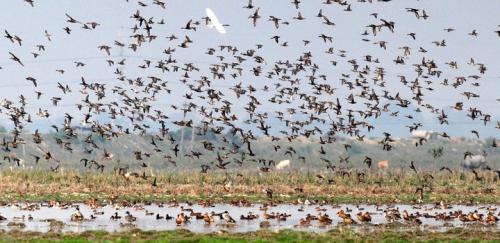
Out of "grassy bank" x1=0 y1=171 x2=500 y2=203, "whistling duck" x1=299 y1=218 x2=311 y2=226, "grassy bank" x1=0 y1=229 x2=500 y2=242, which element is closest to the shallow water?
"whistling duck" x1=299 y1=218 x2=311 y2=226

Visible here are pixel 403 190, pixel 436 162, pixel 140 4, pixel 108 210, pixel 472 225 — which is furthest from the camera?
pixel 436 162

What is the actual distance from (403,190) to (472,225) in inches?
1293

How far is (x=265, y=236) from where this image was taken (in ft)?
142

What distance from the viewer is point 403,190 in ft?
272

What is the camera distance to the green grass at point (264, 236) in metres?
41.5

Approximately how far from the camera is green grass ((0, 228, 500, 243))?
41.5m

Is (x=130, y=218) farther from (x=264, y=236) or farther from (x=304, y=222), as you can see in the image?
(x=264, y=236)

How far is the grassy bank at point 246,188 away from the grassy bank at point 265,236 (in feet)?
85.1

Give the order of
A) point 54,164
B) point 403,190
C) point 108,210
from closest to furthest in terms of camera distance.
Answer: point 108,210 → point 403,190 → point 54,164

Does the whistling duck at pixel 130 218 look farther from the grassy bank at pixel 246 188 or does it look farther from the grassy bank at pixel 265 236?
the grassy bank at pixel 246 188

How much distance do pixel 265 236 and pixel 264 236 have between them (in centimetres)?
4

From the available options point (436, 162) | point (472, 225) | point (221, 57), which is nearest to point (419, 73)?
point (221, 57)

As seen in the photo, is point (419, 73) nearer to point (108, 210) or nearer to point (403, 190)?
point (403, 190)

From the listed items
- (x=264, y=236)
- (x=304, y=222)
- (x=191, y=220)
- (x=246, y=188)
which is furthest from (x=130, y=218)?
(x=246, y=188)
